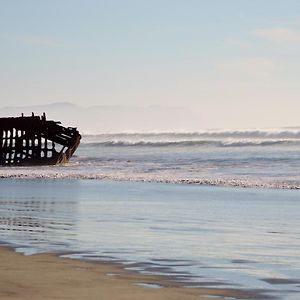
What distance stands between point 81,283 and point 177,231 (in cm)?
409

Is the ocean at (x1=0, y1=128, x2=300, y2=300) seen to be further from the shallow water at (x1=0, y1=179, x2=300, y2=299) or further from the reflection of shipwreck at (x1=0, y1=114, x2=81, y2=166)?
the reflection of shipwreck at (x1=0, y1=114, x2=81, y2=166)

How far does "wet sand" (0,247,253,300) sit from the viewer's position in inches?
239

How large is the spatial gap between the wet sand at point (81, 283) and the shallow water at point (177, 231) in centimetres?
27

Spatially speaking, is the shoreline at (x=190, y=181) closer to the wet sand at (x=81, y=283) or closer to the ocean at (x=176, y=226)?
the ocean at (x=176, y=226)

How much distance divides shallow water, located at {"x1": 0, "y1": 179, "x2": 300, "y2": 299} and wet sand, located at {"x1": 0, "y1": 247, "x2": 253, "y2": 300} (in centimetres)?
27

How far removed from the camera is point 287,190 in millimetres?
19016

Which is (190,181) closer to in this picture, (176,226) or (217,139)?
(176,226)

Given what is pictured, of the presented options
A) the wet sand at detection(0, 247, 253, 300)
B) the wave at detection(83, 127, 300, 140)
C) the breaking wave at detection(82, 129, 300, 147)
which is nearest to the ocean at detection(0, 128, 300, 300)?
the wet sand at detection(0, 247, 253, 300)

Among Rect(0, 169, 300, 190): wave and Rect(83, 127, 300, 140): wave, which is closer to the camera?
Rect(0, 169, 300, 190): wave

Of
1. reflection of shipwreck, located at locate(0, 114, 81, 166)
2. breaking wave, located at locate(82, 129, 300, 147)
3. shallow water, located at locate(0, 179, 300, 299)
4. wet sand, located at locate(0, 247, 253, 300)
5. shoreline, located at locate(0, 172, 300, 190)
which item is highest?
breaking wave, located at locate(82, 129, 300, 147)

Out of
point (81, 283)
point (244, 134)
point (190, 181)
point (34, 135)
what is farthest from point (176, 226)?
point (244, 134)

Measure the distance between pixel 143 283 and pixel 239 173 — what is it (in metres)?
20.0

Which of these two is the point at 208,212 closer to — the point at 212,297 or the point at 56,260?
the point at 56,260

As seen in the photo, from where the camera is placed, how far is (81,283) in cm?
656
